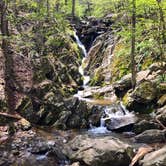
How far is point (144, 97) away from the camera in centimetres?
1948

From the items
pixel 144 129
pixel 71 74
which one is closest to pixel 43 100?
pixel 144 129

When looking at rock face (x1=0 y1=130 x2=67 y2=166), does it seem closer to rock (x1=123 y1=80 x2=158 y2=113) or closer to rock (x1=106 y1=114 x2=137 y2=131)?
rock (x1=106 y1=114 x2=137 y2=131)

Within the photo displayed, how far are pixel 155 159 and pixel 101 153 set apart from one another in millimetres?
1867

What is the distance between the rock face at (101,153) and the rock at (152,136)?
2202 mm

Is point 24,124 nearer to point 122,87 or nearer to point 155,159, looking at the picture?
point 155,159

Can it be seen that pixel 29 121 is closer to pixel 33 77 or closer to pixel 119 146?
pixel 33 77

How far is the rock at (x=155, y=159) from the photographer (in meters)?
10.3

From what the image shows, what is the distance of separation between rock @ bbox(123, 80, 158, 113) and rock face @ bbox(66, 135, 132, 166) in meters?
7.30

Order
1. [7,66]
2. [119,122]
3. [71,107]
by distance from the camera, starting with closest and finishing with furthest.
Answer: [119,122]
[71,107]
[7,66]

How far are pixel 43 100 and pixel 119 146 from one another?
7.01 metres

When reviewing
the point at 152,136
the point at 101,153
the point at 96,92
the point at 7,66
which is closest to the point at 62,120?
the point at 7,66

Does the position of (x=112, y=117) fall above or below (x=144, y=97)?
below

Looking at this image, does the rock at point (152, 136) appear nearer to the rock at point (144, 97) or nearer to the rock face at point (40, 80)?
the rock face at point (40, 80)

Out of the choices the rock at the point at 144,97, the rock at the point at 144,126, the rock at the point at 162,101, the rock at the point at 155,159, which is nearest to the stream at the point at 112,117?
the rock at the point at 144,97
